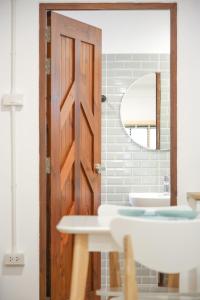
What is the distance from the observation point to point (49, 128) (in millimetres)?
3086

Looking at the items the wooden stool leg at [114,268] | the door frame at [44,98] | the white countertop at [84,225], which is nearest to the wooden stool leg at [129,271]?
the white countertop at [84,225]

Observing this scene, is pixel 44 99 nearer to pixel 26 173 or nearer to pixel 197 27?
pixel 26 173

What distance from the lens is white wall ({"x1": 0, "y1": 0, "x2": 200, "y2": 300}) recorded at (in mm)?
3062

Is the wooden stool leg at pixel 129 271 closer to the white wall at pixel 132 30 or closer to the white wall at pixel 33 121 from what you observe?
the white wall at pixel 33 121

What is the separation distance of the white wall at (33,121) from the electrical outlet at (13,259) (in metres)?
0.06

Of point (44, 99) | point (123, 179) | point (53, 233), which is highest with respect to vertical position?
point (44, 99)

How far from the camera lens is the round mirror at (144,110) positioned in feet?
14.1

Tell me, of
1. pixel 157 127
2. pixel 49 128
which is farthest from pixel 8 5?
pixel 157 127

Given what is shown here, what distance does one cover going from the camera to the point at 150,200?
3.84m

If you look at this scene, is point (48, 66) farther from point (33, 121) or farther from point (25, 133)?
point (25, 133)

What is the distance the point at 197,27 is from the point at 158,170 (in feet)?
5.34

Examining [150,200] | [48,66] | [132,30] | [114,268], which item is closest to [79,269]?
[114,268]

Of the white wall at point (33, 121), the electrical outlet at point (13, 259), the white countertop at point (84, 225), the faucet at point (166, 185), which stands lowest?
the electrical outlet at point (13, 259)

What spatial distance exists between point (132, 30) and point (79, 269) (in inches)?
121
